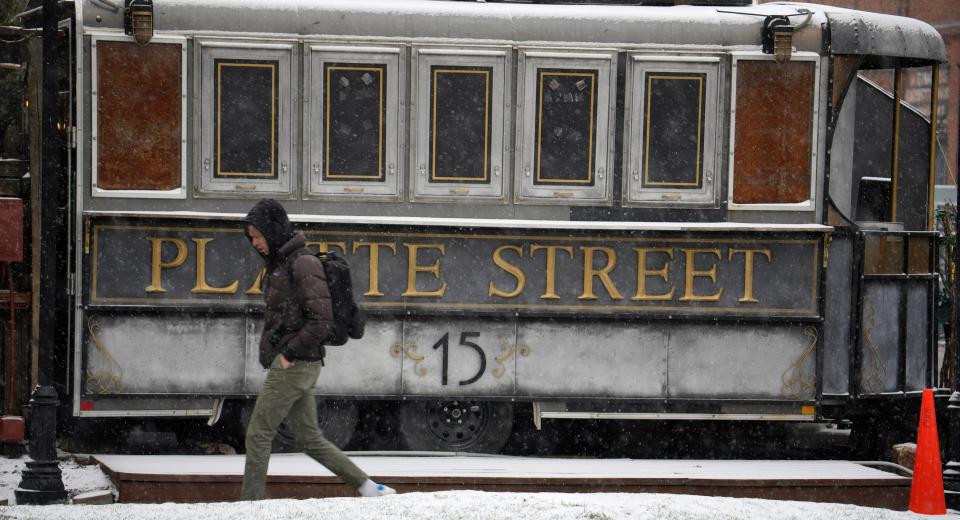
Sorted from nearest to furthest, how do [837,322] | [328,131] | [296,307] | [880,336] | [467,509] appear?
[467,509] → [296,307] → [328,131] → [837,322] → [880,336]

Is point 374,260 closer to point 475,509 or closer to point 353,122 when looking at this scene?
point 353,122

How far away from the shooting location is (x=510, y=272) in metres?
9.56

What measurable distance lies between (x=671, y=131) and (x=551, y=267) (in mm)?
1232

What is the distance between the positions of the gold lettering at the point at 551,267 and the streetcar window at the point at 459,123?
428mm

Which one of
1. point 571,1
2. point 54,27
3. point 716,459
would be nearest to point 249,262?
point 54,27

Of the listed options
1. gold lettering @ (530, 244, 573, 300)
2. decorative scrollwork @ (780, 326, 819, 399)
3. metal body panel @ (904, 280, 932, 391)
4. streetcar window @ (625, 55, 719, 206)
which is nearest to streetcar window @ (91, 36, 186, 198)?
gold lettering @ (530, 244, 573, 300)

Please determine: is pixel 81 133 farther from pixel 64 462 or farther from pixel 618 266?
pixel 618 266

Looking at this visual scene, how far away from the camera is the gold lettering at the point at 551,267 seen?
9.57 meters

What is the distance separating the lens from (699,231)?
31.7 ft

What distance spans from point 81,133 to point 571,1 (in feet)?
11.3

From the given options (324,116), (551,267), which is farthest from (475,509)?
(324,116)

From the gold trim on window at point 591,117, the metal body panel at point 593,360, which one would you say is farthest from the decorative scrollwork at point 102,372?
the gold trim on window at point 591,117

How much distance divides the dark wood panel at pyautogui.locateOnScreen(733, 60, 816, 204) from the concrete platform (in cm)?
192

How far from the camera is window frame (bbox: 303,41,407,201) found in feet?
30.9
